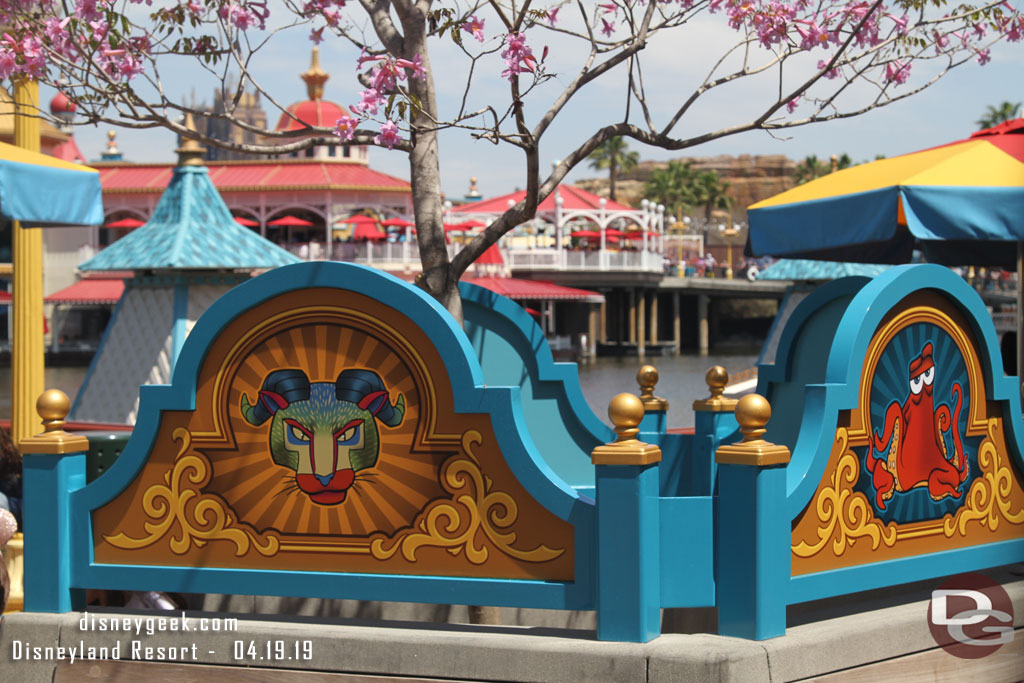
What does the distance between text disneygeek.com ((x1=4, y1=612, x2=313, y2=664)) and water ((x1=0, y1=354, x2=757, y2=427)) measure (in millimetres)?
13459

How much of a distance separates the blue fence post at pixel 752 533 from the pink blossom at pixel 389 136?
2.06m

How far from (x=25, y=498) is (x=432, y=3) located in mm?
2943

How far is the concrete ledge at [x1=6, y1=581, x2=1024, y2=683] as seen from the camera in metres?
3.58

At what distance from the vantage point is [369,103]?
5.27 m

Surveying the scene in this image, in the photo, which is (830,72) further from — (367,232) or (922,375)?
(367,232)

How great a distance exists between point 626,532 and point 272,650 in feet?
3.83

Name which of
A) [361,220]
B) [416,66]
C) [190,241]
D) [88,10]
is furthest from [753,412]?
[361,220]

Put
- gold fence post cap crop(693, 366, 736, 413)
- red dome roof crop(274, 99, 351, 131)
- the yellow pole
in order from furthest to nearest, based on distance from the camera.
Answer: red dome roof crop(274, 99, 351, 131)
the yellow pole
gold fence post cap crop(693, 366, 736, 413)

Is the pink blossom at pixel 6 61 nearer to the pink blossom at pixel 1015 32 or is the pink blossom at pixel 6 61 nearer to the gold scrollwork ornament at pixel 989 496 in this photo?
the gold scrollwork ornament at pixel 989 496

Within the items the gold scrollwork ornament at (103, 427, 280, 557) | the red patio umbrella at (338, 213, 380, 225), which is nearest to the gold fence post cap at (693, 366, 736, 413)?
the gold scrollwork ornament at (103, 427, 280, 557)

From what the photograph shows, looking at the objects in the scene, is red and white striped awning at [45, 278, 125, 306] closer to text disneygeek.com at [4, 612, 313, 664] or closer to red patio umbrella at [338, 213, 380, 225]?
red patio umbrella at [338, 213, 380, 225]

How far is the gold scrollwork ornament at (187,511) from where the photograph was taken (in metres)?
4.11

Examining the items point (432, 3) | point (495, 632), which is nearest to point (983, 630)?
point (495, 632)

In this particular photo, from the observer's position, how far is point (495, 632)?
12.6 feet
